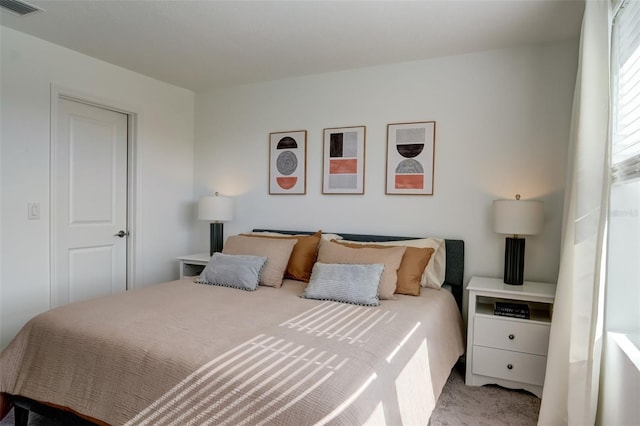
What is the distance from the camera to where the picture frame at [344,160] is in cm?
336

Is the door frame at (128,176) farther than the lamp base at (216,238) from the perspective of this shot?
No

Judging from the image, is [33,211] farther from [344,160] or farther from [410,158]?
[410,158]

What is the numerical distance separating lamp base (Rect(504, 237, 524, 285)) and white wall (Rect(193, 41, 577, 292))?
8.4 inches

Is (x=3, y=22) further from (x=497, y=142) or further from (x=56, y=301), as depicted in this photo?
(x=497, y=142)

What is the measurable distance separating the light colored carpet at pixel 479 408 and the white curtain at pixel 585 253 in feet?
0.79

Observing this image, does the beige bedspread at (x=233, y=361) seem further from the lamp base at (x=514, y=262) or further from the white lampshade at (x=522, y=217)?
the white lampshade at (x=522, y=217)

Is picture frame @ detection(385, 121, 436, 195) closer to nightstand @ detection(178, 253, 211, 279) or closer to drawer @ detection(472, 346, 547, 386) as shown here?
drawer @ detection(472, 346, 547, 386)

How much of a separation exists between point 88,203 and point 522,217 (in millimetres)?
3416

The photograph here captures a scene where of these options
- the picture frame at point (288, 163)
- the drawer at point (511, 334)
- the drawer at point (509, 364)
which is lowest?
the drawer at point (509, 364)

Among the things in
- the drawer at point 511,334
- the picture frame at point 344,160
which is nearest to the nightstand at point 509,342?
the drawer at point 511,334

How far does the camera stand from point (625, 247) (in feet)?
5.56

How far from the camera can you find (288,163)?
3.68m

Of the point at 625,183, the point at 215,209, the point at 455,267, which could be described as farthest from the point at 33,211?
the point at 625,183

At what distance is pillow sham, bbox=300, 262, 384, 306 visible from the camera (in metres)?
2.34
